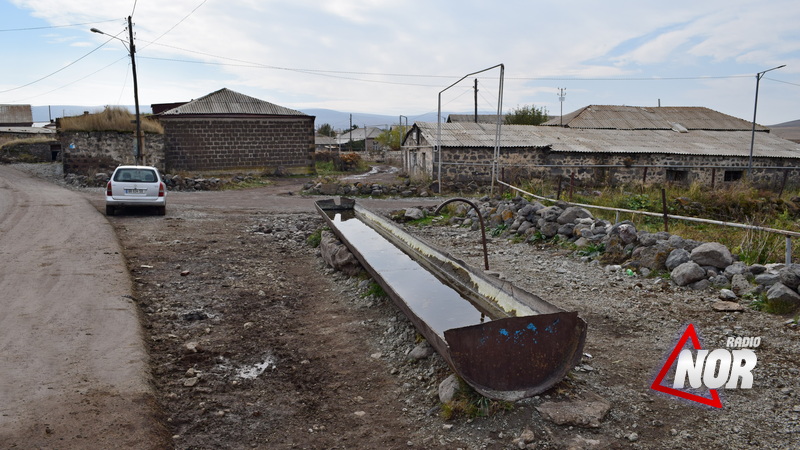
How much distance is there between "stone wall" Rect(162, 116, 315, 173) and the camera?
28875 mm

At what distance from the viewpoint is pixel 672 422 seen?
→ 4066mm

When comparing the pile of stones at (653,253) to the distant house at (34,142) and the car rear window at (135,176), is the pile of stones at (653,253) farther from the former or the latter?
the distant house at (34,142)

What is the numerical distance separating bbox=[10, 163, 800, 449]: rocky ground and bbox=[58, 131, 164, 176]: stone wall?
1861 cm

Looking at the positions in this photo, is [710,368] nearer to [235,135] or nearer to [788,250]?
[788,250]

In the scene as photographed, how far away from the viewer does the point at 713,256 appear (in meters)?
7.49

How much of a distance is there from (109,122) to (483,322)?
2542cm

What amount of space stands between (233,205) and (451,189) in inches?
356

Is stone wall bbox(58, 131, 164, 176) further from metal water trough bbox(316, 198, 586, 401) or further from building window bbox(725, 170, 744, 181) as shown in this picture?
building window bbox(725, 170, 744, 181)

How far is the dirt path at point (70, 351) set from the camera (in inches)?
155

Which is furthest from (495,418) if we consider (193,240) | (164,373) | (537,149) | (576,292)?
(537,149)

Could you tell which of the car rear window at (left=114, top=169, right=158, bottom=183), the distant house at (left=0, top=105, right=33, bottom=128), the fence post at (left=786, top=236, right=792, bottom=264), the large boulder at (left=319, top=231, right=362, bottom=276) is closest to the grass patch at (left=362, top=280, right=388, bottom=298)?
the large boulder at (left=319, top=231, right=362, bottom=276)

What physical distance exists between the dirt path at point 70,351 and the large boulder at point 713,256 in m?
6.98

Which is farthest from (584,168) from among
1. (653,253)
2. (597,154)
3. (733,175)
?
(653,253)

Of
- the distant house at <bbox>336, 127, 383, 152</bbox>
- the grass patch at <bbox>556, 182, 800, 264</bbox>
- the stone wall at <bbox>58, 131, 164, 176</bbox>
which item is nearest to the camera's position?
the grass patch at <bbox>556, 182, 800, 264</bbox>
